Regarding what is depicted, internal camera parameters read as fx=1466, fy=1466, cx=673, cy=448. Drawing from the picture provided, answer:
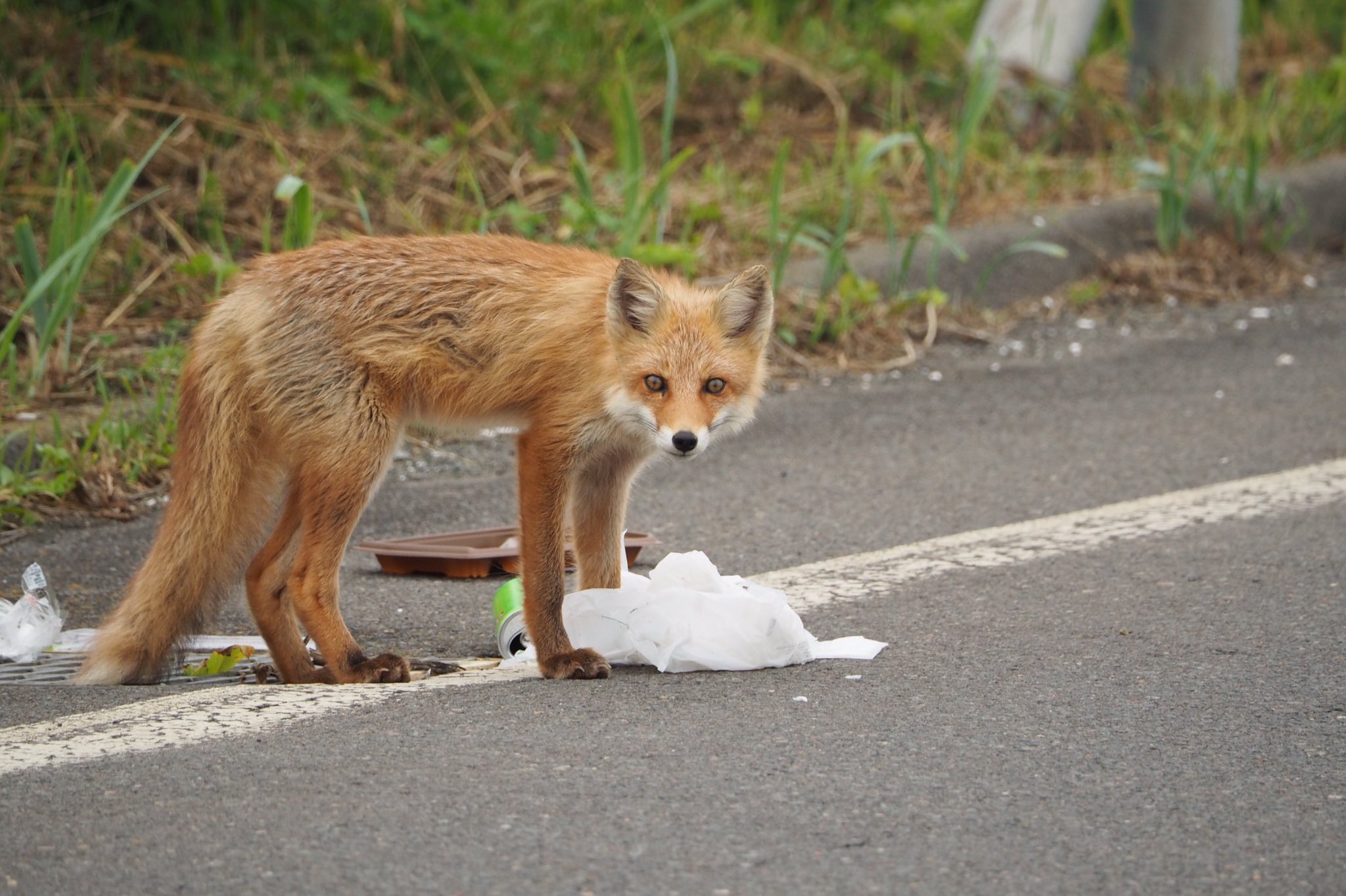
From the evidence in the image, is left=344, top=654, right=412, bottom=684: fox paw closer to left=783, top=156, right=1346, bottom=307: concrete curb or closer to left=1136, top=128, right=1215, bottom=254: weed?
left=783, top=156, right=1346, bottom=307: concrete curb

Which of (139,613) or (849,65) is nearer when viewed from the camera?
(139,613)

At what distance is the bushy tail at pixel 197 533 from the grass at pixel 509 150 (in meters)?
1.35

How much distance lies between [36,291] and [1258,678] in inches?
163

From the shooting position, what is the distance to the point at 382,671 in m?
3.69

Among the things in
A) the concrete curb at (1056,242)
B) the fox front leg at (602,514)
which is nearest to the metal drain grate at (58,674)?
the fox front leg at (602,514)

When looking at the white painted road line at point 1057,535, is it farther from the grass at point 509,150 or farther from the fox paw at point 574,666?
the grass at point 509,150

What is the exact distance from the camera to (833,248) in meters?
6.96

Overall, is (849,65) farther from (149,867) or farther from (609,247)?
(149,867)

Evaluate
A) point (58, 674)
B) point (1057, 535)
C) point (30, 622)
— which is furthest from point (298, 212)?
point (1057, 535)

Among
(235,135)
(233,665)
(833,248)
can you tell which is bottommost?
(233,665)

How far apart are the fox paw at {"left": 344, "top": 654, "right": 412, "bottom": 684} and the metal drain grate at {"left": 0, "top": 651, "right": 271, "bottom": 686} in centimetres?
38

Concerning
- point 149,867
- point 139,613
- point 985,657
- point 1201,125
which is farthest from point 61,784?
point 1201,125

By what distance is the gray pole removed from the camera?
9758mm

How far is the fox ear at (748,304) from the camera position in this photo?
399 cm
